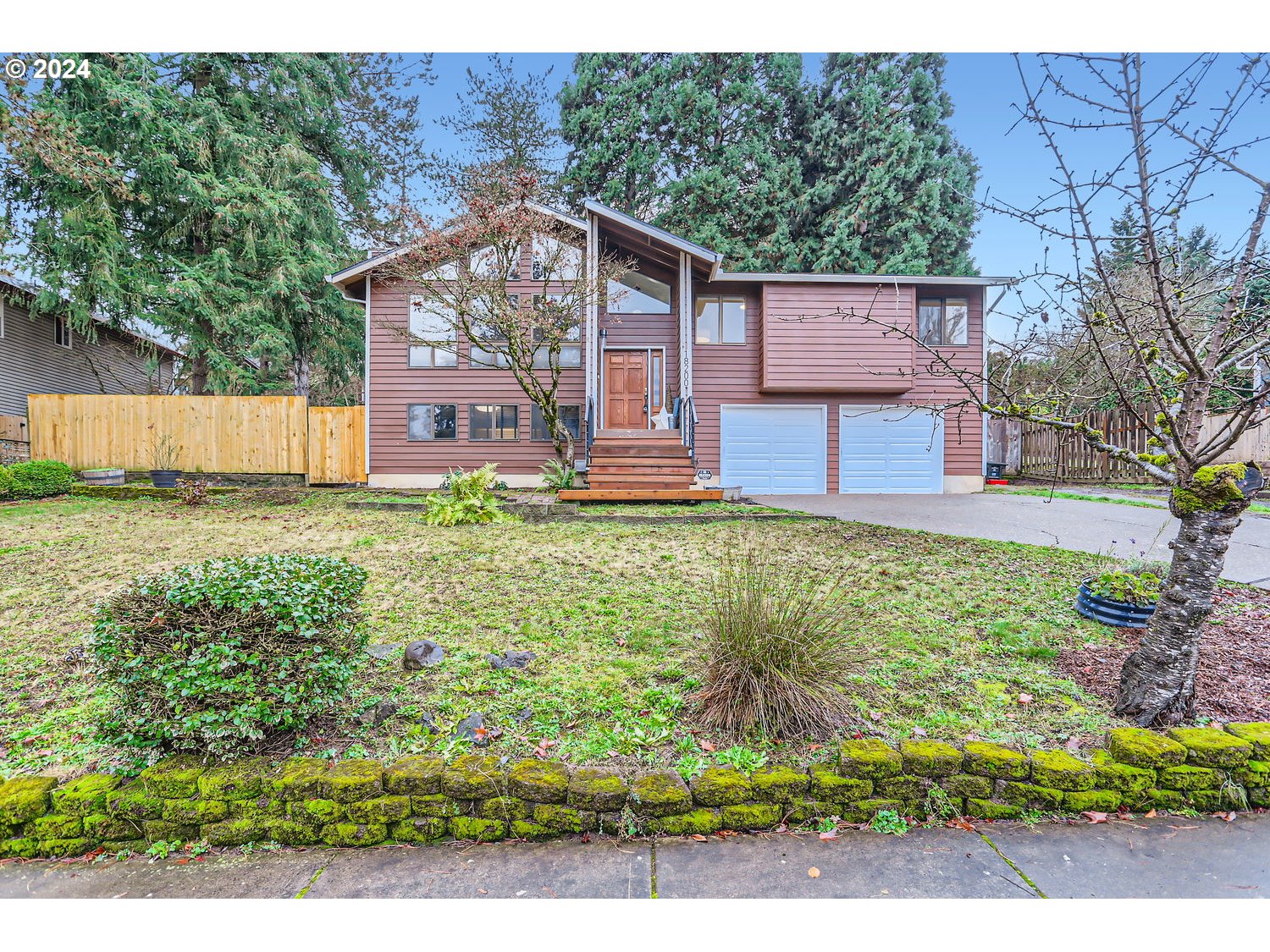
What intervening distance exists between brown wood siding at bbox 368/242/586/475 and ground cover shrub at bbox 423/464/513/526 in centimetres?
459

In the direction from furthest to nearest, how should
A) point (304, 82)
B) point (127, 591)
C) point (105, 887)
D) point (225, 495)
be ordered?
point (304, 82) < point (225, 495) < point (127, 591) < point (105, 887)

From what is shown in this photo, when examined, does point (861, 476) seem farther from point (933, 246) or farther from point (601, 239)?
point (933, 246)

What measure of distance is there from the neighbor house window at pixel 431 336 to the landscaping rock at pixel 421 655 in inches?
383

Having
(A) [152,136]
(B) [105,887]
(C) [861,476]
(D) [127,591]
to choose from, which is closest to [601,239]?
(C) [861,476]

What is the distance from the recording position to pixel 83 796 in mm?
2068

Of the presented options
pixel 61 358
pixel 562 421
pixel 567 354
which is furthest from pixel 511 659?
pixel 61 358

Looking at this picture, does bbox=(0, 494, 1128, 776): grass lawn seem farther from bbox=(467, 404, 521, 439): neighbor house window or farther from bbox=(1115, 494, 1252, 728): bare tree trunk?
bbox=(467, 404, 521, 439): neighbor house window

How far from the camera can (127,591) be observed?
91.2 inches

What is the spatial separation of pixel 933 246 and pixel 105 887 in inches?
882

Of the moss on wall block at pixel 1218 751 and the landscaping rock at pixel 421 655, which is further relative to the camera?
the landscaping rock at pixel 421 655

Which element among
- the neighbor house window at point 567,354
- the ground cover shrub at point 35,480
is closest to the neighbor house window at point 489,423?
the neighbor house window at point 567,354

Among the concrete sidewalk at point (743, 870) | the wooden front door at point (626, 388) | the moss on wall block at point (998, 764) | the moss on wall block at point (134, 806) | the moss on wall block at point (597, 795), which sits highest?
the wooden front door at point (626, 388)

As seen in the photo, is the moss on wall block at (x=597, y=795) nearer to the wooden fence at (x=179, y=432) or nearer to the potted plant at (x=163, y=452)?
the wooden fence at (x=179, y=432)

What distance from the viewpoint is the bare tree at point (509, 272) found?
989 cm
